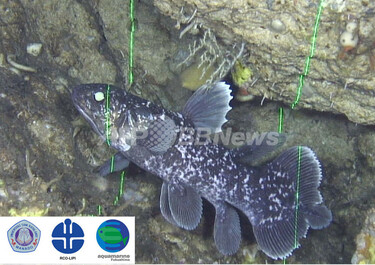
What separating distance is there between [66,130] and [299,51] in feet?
9.30

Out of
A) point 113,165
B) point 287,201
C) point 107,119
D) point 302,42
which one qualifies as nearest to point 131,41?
point 107,119

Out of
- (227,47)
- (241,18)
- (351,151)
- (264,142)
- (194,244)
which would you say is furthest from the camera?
(351,151)

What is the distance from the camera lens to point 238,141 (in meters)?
5.29

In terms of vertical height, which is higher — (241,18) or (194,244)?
(241,18)

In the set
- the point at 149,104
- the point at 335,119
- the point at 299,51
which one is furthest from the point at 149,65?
the point at 335,119

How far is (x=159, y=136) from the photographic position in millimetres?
4246

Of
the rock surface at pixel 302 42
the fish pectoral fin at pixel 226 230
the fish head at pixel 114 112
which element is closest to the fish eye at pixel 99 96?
the fish head at pixel 114 112

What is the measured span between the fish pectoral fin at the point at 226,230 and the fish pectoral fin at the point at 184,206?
297 mm

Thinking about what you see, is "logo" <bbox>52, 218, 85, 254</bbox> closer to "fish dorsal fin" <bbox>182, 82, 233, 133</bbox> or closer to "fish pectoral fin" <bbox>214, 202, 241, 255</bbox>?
"fish pectoral fin" <bbox>214, 202, 241, 255</bbox>

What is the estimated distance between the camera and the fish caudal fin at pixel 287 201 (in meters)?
4.32

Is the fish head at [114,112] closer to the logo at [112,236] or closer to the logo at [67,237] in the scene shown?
the logo at [112,236]

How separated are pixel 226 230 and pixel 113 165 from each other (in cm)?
156

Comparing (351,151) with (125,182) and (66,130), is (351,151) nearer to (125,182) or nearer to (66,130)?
(125,182)

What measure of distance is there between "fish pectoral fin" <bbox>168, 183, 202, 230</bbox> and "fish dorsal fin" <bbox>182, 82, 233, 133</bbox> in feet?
2.59
